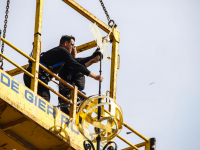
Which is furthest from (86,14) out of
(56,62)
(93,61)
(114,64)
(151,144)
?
(151,144)

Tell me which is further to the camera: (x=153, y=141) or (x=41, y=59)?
(x=153, y=141)

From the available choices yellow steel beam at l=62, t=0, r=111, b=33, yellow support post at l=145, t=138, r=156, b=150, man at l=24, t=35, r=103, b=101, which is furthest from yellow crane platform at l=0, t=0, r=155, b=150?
yellow support post at l=145, t=138, r=156, b=150

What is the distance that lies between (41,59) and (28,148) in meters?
1.86

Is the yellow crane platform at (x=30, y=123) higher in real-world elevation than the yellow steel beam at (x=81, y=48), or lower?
lower

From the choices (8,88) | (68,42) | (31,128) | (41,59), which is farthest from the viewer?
(68,42)

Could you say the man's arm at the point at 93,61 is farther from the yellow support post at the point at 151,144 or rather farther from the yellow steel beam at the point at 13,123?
the yellow steel beam at the point at 13,123

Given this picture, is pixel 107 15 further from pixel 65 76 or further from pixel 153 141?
pixel 153 141

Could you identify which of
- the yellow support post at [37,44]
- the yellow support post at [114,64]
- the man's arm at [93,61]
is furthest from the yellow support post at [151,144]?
the yellow support post at [37,44]

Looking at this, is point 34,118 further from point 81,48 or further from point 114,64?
point 81,48

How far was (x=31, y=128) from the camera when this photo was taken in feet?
38.8

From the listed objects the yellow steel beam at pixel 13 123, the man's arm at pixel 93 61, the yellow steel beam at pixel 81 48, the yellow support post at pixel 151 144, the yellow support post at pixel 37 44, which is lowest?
the yellow steel beam at pixel 13 123

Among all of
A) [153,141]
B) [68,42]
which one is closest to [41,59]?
[68,42]

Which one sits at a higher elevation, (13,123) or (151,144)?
(151,144)

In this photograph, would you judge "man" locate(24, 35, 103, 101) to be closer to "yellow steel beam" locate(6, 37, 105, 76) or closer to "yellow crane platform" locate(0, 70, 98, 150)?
"yellow crane platform" locate(0, 70, 98, 150)
